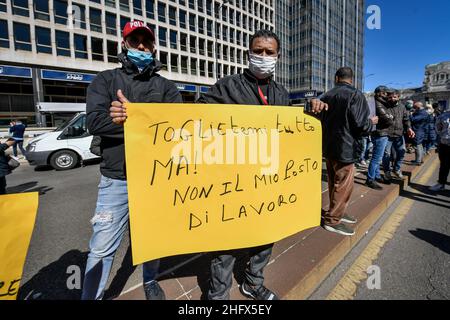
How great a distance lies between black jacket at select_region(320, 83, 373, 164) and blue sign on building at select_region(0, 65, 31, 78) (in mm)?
27048

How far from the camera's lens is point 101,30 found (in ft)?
83.0

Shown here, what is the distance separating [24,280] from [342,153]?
351cm

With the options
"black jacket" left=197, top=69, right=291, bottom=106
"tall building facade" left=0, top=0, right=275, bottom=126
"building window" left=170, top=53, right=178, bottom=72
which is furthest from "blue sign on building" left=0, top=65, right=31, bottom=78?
"black jacket" left=197, top=69, right=291, bottom=106

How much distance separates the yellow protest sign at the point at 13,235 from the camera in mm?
1237

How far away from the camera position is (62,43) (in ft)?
76.0

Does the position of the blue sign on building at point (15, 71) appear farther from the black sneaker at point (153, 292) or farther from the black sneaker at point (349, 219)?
the black sneaker at point (349, 219)

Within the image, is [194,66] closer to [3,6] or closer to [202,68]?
[202,68]

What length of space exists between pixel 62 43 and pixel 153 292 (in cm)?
2900

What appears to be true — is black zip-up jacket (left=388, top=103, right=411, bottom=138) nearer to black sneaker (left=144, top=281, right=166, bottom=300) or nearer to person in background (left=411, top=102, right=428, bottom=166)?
person in background (left=411, top=102, right=428, bottom=166)

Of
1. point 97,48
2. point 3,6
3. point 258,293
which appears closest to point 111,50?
point 97,48

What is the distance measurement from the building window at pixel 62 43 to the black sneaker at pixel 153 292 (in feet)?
92.9
